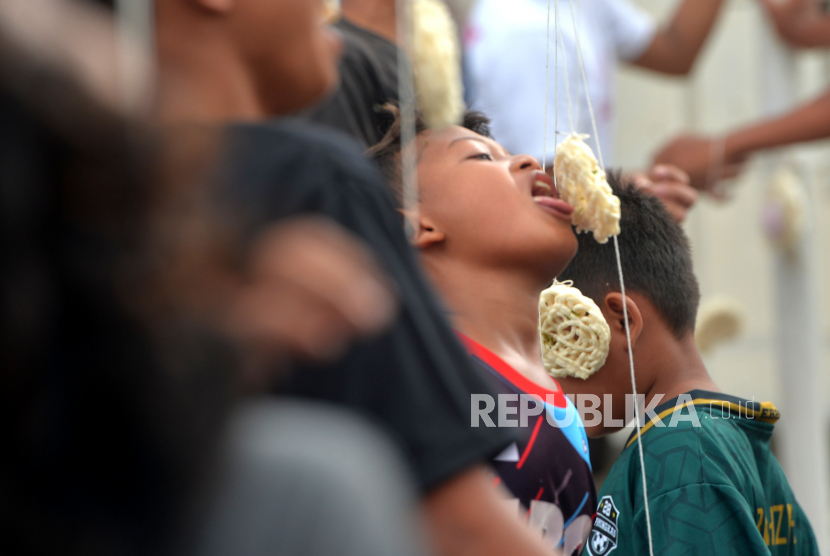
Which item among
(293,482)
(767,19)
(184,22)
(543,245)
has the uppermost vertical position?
(767,19)

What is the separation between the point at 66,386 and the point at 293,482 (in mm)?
113

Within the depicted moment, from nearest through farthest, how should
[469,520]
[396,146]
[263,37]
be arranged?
[469,520]
[263,37]
[396,146]

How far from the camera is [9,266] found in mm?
385

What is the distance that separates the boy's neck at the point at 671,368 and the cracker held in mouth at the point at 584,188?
0.25m

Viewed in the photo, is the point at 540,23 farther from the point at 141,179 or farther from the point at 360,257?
the point at 141,179

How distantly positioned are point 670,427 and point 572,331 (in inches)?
7.6

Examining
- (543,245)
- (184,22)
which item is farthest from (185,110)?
(543,245)

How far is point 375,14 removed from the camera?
191 cm

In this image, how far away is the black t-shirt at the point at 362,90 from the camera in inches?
61.3

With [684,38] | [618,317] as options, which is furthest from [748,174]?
[618,317]

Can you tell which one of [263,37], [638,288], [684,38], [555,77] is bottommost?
[638,288]

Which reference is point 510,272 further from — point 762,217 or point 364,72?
point 762,217

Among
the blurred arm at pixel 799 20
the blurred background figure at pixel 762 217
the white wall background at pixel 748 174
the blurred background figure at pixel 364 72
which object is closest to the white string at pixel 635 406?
the blurred background figure at pixel 364 72

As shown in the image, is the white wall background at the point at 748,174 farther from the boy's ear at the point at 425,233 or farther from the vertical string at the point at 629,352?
the boy's ear at the point at 425,233
